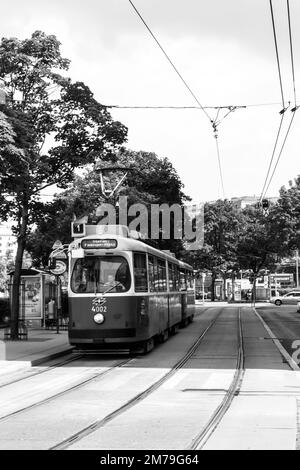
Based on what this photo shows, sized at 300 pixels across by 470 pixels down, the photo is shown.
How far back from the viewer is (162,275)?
22.5 metres

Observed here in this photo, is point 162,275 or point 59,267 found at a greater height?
point 59,267

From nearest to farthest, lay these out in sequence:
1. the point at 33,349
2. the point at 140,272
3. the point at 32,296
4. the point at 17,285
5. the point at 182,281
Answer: the point at 140,272, the point at 33,349, the point at 17,285, the point at 32,296, the point at 182,281

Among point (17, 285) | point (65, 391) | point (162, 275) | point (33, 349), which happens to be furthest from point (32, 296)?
point (65, 391)

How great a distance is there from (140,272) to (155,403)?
25.4ft

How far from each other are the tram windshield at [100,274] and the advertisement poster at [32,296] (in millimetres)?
9923

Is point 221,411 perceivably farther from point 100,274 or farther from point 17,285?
point 17,285

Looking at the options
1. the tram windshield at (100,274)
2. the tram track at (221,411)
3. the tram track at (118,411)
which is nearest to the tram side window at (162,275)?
the tram windshield at (100,274)

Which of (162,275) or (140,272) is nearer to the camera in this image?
(140,272)

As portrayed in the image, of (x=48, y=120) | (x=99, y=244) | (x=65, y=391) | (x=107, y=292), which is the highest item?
(x=48, y=120)

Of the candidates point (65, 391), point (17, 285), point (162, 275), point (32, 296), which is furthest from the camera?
point (32, 296)

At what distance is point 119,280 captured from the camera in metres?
17.5

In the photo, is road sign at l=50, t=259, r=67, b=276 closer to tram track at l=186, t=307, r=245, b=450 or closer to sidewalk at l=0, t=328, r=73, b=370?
sidewalk at l=0, t=328, r=73, b=370

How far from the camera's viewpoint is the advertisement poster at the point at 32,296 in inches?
1085
